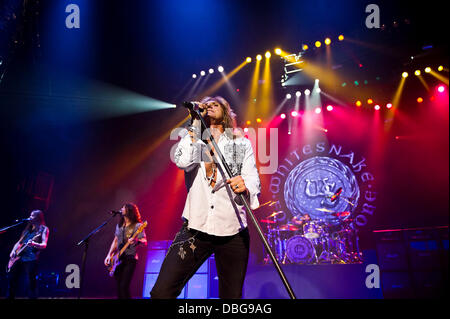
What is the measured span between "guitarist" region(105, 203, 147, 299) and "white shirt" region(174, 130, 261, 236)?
3.63 m

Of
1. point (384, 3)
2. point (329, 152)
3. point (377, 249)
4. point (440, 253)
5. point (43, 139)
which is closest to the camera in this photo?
point (384, 3)

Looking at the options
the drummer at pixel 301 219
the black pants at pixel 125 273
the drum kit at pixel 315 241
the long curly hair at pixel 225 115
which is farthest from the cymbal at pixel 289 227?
the long curly hair at pixel 225 115

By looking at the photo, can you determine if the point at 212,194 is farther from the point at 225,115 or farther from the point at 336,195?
the point at 336,195

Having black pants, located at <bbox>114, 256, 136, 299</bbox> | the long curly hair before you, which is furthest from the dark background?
the long curly hair

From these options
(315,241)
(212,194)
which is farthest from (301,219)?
(212,194)

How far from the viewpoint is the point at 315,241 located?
6.67 metres

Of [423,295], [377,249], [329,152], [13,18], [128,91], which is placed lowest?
[423,295]

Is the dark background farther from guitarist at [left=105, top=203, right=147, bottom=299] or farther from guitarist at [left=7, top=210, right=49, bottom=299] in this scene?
guitarist at [left=105, top=203, right=147, bottom=299]

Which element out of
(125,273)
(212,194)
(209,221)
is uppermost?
(212,194)

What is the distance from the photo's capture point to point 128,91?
8.16m

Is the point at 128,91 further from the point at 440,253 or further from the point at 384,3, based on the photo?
the point at 440,253

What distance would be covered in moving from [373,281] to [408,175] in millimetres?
2753

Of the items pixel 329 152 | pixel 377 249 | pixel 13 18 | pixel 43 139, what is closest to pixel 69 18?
pixel 13 18

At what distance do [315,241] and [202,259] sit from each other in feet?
17.1
